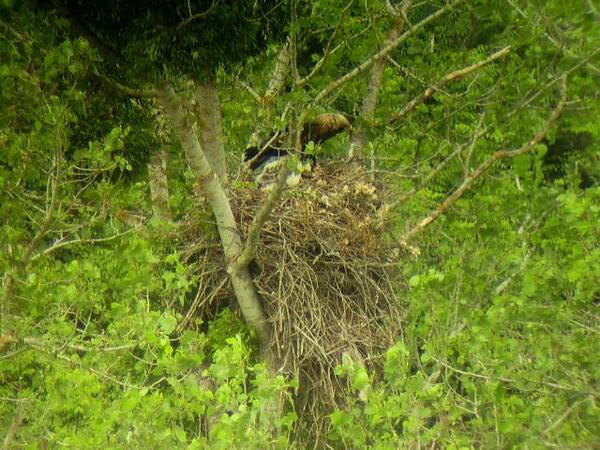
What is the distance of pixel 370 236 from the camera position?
262 inches

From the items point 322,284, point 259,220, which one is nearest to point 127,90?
point 259,220

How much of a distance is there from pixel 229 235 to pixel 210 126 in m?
0.80

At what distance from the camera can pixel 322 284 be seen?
652cm

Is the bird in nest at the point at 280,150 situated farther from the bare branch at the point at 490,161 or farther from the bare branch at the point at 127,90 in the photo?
the bare branch at the point at 127,90

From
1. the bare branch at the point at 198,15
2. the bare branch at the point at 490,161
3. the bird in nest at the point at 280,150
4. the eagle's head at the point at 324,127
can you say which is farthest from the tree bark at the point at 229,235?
the bare branch at the point at 490,161

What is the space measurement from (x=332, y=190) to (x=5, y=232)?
9.29 ft

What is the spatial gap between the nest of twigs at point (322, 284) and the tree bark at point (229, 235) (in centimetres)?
9

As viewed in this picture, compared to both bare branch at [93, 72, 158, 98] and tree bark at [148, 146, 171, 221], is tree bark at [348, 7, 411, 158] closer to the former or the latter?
tree bark at [148, 146, 171, 221]

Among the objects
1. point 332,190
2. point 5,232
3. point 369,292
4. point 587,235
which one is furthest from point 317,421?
point 5,232

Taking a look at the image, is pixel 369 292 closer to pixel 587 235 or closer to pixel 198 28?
pixel 587 235

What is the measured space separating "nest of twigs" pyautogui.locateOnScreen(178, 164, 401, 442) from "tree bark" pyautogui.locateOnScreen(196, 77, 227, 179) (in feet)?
0.80

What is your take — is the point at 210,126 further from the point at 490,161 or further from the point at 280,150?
the point at 490,161

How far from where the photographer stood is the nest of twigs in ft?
20.7

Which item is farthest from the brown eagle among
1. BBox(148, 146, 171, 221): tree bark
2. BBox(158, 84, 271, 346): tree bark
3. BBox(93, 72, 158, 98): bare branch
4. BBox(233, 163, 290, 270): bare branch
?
BBox(93, 72, 158, 98): bare branch
